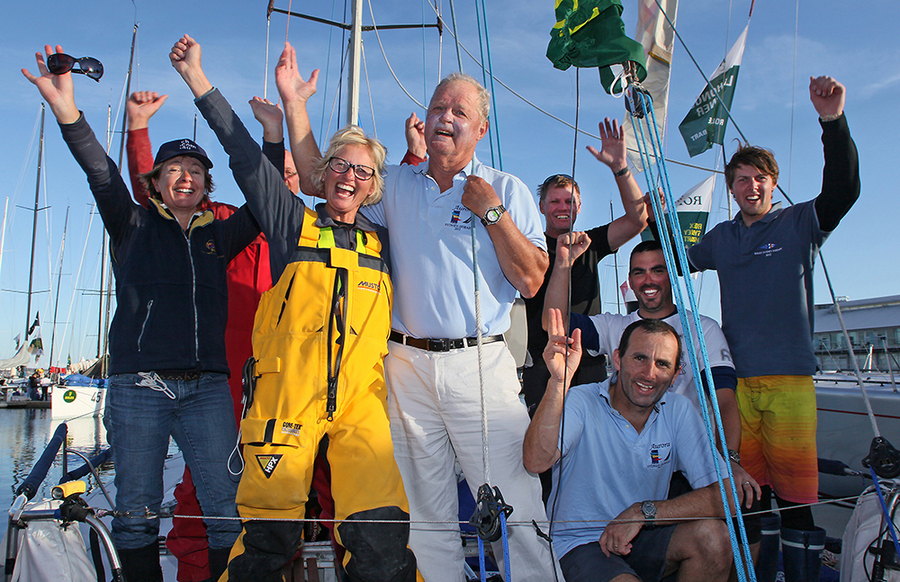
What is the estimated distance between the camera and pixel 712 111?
220 inches

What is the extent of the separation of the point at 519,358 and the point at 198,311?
1.39 metres

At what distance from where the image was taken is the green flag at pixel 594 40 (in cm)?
181

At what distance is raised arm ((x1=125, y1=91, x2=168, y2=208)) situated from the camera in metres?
2.55

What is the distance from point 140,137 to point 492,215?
176cm

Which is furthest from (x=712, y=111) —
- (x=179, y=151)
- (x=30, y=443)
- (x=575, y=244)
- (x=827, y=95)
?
(x=30, y=443)

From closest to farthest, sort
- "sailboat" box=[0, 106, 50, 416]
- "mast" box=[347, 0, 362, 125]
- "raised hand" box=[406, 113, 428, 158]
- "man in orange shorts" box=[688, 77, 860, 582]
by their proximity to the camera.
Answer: "man in orange shorts" box=[688, 77, 860, 582], "raised hand" box=[406, 113, 428, 158], "mast" box=[347, 0, 362, 125], "sailboat" box=[0, 106, 50, 416]

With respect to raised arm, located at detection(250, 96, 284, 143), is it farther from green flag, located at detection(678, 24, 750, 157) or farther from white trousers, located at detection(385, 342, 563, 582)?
green flag, located at detection(678, 24, 750, 157)

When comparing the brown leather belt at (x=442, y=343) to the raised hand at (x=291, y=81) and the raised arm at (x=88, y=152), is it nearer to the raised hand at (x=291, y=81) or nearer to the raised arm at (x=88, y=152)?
the raised hand at (x=291, y=81)

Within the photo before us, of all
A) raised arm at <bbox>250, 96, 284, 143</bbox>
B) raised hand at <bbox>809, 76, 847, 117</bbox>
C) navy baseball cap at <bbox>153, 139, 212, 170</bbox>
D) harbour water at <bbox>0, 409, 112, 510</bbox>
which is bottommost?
harbour water at <bbox>0, 409, 112, 510</bbox>

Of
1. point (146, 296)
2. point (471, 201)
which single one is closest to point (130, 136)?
point (146, 296)

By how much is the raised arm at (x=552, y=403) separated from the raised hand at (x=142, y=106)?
1982 millimetres

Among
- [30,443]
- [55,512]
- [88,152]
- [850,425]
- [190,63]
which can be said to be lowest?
[30,443]

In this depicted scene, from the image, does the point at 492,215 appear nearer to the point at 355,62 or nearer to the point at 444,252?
the point at 444,252

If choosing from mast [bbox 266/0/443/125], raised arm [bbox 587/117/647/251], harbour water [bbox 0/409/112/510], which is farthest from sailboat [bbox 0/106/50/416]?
raised arm [bbox 587/117/647/251]
